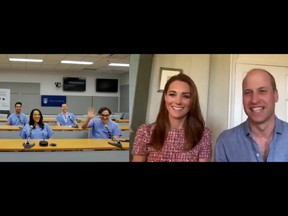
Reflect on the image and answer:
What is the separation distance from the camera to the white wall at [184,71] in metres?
2.36

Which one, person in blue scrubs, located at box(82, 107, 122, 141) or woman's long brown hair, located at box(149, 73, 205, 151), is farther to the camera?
person in blue scrubs, located at box(82, 107, 122, 141)

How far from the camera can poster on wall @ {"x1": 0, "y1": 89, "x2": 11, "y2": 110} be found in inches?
106

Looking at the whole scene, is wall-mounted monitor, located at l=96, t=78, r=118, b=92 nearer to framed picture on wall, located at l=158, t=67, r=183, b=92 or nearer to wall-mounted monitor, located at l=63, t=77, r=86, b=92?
wall-mounted monitor, located at l=63, t=77, r=86, b=92

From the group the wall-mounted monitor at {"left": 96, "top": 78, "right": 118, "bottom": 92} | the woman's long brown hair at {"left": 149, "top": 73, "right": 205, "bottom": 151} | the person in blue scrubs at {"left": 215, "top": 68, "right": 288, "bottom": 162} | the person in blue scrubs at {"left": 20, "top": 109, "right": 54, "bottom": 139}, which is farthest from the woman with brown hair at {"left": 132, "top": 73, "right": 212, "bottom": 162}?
the person in blue scrubs at {"left": 20, "top": 109, "right": 54, "bottom": 139}

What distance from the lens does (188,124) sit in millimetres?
2371

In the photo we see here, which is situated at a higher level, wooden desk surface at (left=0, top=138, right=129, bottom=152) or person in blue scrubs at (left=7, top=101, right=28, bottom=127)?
person in blue scrubs at (left=7, top=101, right=28, bottom=127)

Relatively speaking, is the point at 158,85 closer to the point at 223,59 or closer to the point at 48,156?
the point at 223,59

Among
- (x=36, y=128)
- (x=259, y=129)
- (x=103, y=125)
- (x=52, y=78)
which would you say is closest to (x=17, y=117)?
(x=36, y=128)

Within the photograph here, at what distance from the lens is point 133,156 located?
8.06ft

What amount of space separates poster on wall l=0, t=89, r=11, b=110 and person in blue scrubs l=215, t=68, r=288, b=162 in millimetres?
1764

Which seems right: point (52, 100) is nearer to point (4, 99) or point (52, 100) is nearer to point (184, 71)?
point (4, 99)

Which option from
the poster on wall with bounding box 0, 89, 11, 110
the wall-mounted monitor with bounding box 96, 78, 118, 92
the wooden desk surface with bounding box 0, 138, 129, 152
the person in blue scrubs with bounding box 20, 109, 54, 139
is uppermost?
the wall-mounted monitor with bounding box 96, 78, 118, 92
